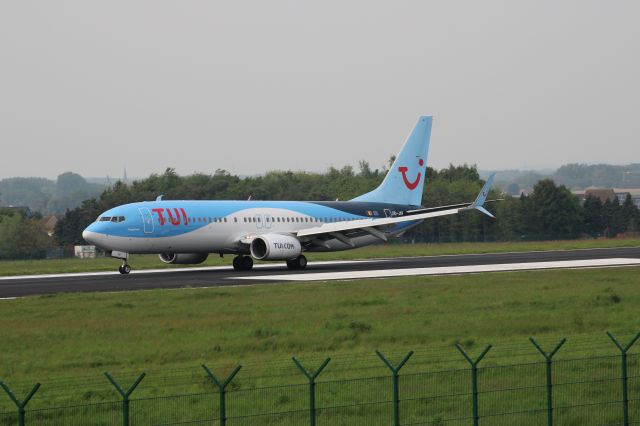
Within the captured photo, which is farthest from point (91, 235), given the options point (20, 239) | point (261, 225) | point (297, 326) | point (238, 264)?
point (20, 239)

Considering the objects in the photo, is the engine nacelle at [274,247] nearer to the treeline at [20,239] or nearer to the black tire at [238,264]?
the black tire at [238,264]

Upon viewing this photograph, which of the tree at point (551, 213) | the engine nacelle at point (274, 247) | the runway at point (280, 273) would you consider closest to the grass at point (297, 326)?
the runway at point (280, 273)

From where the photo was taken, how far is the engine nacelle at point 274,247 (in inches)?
2069

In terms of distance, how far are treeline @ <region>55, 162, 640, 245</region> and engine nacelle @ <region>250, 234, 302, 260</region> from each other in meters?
53.9

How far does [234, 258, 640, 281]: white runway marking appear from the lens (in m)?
47.4

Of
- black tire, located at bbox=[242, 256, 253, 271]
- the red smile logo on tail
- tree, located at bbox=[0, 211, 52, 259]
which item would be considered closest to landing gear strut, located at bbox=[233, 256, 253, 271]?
black tire, located at bbox=[242, 256, 253, 271]

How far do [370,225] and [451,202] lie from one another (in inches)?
2694

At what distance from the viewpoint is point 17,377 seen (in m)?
21.0

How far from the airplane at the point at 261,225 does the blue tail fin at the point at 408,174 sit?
0.20 ft

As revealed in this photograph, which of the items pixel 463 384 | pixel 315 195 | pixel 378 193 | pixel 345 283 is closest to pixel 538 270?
pixel 345 283

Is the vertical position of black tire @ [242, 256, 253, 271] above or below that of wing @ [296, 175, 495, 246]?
below

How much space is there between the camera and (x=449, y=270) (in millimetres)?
51000

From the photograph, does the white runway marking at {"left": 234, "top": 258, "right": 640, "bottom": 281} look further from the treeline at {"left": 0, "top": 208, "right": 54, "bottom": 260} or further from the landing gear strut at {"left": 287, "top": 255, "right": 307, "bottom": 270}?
the treeline at {"left": 0, "top": 208, "right": 54, "bottom": 260}

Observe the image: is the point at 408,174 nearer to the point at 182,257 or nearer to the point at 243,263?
the point at 243,263
